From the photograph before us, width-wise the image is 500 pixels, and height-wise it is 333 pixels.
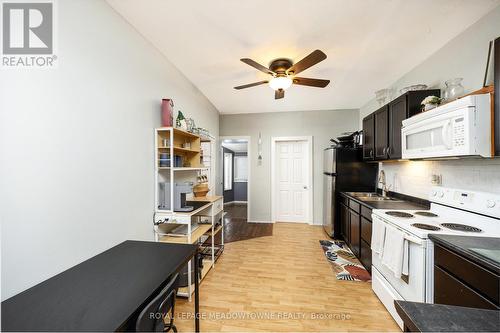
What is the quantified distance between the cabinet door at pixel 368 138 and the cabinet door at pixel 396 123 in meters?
0.46

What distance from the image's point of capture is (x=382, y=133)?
9.14 feet

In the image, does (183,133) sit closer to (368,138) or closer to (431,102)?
(431,102)

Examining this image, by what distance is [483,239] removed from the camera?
4.40 ft

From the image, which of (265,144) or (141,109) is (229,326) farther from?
(265,144)

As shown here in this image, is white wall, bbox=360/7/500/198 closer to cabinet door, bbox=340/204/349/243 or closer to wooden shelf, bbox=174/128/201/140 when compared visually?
cabinet door, bbox=340/204/349/243

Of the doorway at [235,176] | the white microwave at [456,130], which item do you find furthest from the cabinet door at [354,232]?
the doorway at [235,176]

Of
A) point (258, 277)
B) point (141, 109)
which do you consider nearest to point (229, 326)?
point (258, 277)

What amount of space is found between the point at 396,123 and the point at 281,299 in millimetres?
2467

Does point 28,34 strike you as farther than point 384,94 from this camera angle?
No

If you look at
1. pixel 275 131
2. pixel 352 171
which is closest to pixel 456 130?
pixel 352 171

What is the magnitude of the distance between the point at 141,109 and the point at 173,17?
89 cm

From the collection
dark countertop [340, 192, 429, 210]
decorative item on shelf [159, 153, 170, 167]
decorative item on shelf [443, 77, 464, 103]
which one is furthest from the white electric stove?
decorative item on shelf [159, 153, 170, 167]

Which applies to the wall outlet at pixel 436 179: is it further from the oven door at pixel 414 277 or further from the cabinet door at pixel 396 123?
the oven door at pixel 414 277

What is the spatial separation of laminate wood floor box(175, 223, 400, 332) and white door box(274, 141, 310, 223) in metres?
1.76
